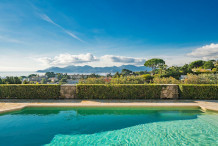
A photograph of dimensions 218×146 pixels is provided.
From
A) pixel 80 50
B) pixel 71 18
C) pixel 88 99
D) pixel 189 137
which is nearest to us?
pixel 189 137

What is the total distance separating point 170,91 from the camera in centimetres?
862

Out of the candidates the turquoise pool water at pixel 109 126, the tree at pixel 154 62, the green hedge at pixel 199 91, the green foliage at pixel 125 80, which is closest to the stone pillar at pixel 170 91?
the green hedge at pixel 199 91

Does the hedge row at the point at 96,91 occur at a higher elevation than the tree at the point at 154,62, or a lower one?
lower

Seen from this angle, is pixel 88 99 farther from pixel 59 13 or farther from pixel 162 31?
pixel 162 31

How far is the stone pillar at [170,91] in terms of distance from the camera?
8.61 metres

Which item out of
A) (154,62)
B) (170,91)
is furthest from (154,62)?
(170,91)

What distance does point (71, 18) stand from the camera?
1181 centimetres

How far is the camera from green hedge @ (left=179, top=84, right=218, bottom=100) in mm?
8375

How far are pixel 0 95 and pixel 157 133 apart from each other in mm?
9626

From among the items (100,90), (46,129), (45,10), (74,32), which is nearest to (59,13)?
(45,10)

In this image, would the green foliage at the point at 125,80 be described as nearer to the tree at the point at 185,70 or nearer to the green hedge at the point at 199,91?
the green hedge at the point at 199,91

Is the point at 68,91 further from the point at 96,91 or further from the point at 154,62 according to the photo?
the point at 154,62

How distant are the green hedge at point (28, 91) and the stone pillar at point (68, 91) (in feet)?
1.12

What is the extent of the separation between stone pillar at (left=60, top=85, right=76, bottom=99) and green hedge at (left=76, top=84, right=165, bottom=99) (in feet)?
0.99
